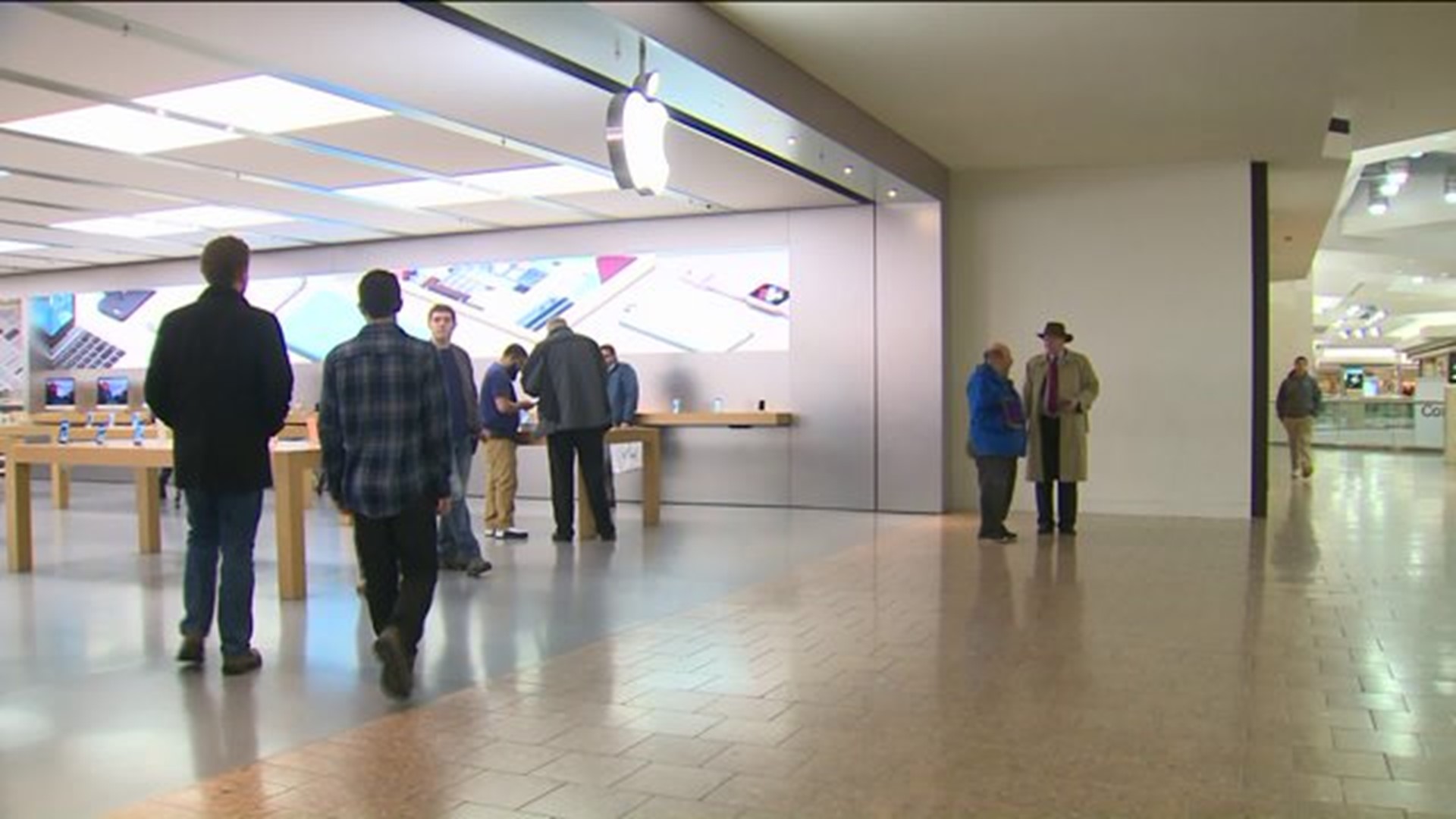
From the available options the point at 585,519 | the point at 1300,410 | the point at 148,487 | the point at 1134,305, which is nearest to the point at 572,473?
the point at 585,519

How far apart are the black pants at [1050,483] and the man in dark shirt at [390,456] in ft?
17.5

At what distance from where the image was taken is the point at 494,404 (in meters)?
8.16

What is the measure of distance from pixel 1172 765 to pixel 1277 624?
230 cm

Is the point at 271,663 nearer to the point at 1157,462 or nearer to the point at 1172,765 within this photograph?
the point at 1172,765

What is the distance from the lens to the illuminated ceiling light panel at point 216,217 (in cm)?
1064

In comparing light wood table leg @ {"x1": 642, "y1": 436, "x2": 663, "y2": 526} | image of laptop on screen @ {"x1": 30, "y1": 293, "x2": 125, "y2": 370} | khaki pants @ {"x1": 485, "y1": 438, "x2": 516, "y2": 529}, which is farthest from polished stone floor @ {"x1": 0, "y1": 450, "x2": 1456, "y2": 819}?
image of laptop on screen @ {"x1": 30, "y1": 293, "x2": 125, "y2": 370}

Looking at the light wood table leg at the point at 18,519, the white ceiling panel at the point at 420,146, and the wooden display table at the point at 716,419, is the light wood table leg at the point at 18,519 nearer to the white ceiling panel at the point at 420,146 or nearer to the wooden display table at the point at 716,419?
the white ceiling panel at the point at 420,146

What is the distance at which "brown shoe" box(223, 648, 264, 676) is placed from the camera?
14.9 ft

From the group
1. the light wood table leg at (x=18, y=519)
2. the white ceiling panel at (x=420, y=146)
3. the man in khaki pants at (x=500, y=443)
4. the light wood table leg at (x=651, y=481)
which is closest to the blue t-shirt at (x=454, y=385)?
the man in khaki pants at (x=500, y=443)

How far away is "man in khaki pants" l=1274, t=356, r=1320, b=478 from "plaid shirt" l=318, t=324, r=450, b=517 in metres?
12.6

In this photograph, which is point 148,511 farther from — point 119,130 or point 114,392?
point 114,392

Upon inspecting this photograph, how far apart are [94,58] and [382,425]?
3.30 metres

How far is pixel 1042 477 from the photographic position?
8469 mm

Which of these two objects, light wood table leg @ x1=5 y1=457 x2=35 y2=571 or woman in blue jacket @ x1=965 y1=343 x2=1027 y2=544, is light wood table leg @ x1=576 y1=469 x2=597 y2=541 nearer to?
woman in blue jacket @ x1=965 y1=343 x2=1027 y2=544
